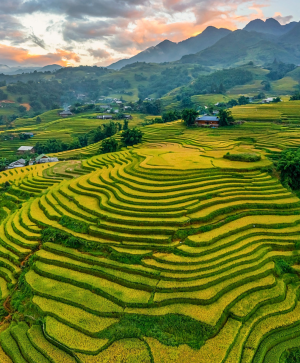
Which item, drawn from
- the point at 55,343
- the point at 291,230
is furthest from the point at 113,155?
the point at 55,343

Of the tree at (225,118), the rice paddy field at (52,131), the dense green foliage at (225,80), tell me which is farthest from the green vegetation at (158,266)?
the dense green foliage at (225,80)

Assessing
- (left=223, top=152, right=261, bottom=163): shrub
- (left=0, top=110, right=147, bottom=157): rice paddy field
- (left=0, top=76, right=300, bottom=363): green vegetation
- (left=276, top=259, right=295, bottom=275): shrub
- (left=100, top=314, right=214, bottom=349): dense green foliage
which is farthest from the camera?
(left=0, top=110, right=147, bottom=157): rice paddy field

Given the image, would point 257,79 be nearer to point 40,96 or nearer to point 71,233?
point 40,96

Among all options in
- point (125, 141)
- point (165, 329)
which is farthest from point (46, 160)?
point (165, 329)

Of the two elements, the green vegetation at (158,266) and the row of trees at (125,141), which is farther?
the row of trees at (125,141)

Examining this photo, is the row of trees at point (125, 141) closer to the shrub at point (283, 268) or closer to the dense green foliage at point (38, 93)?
the shrub at point (283, 268)

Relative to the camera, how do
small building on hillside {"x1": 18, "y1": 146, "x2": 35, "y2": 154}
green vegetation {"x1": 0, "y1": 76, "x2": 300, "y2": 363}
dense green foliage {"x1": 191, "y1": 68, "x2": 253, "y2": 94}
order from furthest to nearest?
dense green foliage {"x1": 191, "y1": 68, "x2": 253, "y2": 94}
small building on hillside {"x1": 18, "y1": 146, "x2": 35, "y2": 154}
green vegetation {"x1": 0, "y1": 76, "x2": 300, "y2": 363}

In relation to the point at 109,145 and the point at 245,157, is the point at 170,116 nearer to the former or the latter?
the point at 109,145

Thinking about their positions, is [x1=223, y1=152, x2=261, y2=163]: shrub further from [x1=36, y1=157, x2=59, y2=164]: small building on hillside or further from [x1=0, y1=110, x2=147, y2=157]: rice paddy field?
[x1=0, y1=110, x2=147, y2=157]: rice paddy field

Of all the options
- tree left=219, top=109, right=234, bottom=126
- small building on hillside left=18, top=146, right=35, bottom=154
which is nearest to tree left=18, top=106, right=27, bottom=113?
small building on hillside left=18, top=146, right=35, bottom=154
